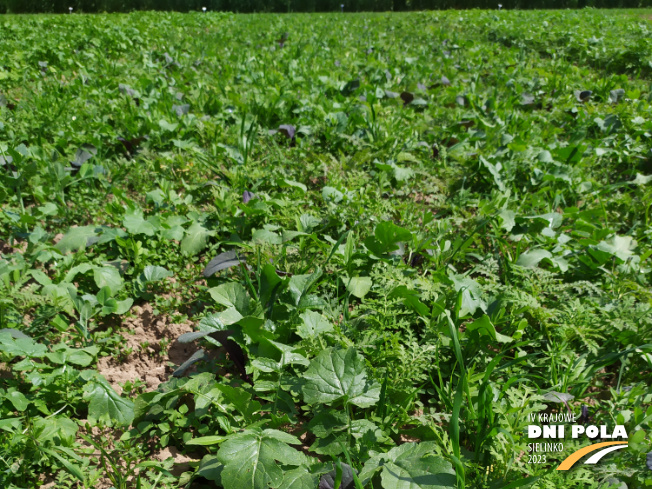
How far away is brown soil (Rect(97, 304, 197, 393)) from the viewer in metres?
1.76

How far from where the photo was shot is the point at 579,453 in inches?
54.5

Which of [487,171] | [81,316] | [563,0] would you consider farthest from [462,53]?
[563,0]

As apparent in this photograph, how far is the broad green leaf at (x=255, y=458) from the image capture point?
1181mm

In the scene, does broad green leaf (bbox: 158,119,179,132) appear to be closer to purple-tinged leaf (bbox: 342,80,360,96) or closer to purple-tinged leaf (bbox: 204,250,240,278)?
purple-tinged leaf (bbox: 204,250,240,278)

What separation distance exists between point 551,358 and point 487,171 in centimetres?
161

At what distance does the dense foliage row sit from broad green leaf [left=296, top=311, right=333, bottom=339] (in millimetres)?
24121

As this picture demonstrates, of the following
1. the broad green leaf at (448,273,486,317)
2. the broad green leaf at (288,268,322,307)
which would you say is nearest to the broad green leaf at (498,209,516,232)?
the broad green leaf at (448,273,486,317)

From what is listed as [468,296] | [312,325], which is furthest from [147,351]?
[468,296]

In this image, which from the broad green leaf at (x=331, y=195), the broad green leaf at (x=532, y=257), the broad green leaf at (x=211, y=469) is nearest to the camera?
the broad green leaf at (x=211, y=469)

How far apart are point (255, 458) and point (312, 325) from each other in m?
0.58

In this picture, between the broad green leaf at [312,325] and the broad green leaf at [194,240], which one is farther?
the broad green leaf at [194,240]

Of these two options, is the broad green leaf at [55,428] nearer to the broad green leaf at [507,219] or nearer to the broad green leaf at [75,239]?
the broad green leaf at [75,239]

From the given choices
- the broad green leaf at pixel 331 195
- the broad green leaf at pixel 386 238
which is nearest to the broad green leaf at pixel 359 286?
the broad green leaf at pixel 386 238

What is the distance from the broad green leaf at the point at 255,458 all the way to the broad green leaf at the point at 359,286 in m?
0.80
